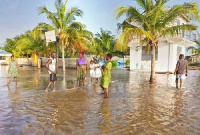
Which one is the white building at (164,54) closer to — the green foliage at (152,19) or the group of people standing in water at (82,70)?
Result: the green foliage at (152,19)

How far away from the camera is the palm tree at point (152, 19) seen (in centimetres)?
1348

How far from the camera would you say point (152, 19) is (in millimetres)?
13883

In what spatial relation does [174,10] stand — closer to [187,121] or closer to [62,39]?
[187,121]

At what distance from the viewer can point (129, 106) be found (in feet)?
25.3

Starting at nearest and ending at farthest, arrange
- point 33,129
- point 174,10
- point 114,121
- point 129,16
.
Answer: point 33,129
point 114,121
point 174,10
point 129,16

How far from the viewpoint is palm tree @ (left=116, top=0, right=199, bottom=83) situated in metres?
13.5

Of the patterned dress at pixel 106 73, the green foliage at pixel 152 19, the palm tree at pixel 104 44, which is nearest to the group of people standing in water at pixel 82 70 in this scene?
the patterned dress at pixel 106 73

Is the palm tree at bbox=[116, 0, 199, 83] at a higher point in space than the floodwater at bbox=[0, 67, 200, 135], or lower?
higher

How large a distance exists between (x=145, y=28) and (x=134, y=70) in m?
11.4

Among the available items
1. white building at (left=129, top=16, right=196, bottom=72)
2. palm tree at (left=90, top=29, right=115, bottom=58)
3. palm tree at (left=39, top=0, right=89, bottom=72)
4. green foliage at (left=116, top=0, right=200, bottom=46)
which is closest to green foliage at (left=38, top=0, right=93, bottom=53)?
palm tree at (left=39, top=0, right=89, bottom=72)

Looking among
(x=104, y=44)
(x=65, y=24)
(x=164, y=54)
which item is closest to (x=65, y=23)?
(x=65, y=24)

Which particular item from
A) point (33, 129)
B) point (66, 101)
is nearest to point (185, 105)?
point (66, 101)

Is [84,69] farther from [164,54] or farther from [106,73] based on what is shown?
[164,54]

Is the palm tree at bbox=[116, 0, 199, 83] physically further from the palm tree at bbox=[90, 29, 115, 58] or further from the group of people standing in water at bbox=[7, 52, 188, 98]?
the palm tree at bbox=[90, 29, 115, 58]
